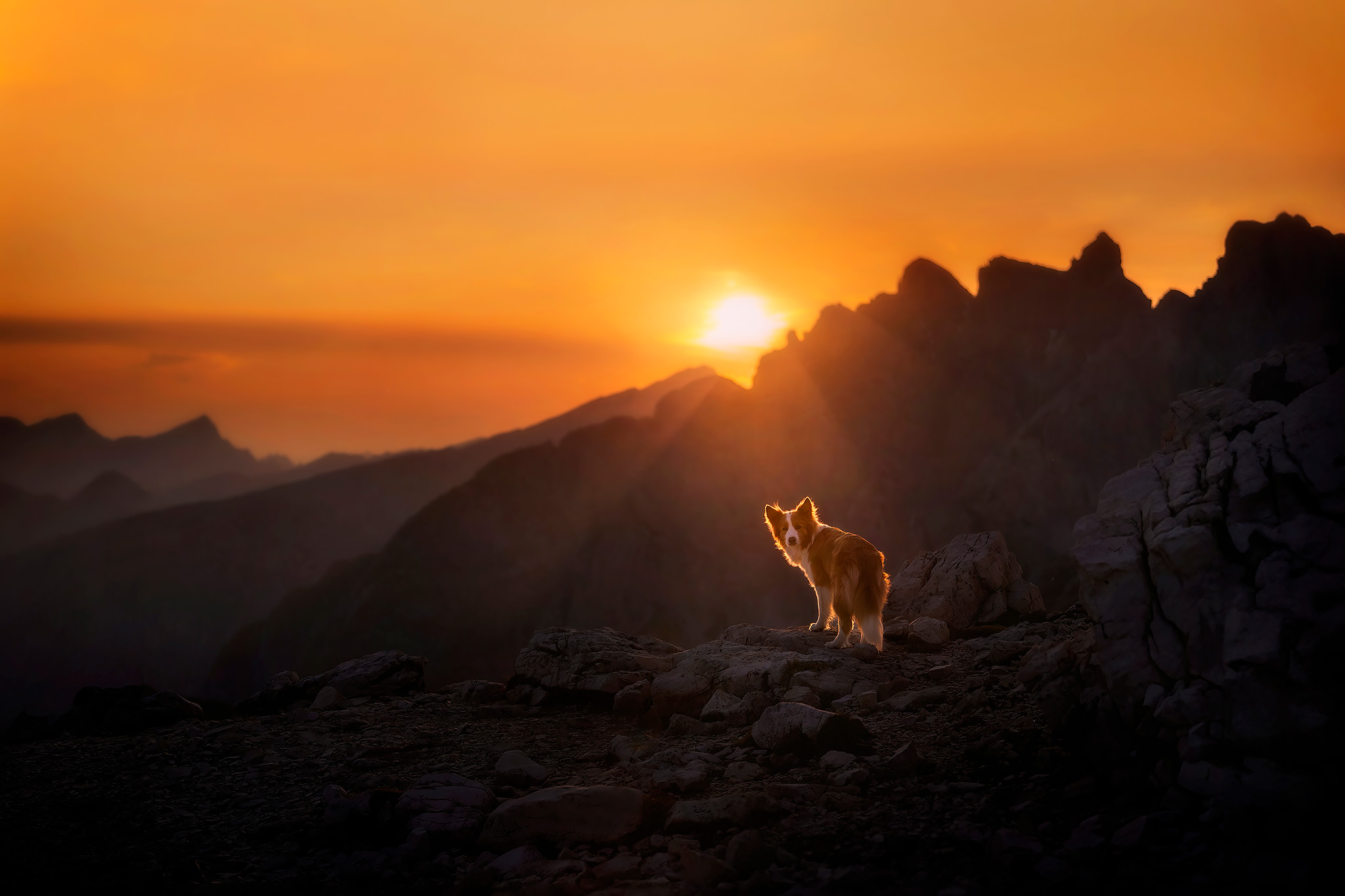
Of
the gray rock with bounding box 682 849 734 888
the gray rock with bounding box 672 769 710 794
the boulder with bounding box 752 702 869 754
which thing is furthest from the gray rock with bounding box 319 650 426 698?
the gray rock with bounding box 682 849 734 888

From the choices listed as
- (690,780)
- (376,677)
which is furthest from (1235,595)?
(376,677)

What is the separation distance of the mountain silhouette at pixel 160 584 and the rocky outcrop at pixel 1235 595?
112909 millimetres

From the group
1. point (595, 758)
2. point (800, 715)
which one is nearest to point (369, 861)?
point (595, 758)

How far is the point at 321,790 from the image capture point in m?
9.30

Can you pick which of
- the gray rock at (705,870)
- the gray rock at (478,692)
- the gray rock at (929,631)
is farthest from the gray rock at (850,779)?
the gray rock at (478,692)

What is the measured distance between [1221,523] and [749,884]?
5.45 meters

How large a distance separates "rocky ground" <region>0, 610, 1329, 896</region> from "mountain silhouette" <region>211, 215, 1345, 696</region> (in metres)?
71.7

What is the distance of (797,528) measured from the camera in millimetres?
14961

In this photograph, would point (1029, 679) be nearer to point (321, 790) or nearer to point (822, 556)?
point (822, 556)

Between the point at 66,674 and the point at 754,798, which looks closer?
the point at 754,798

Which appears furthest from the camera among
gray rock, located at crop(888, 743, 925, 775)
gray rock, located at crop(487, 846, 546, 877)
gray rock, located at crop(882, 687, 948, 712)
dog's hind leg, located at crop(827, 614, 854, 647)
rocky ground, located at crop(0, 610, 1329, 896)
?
dog's hind leg, located at crop(827, 614, 854, 647)

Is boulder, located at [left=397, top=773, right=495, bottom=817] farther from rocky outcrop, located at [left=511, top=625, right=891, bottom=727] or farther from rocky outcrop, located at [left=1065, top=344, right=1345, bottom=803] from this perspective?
rocky outcrop, located at [left=1065, top=344, right=1345, bottom=803]

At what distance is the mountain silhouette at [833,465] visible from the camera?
8381 cm

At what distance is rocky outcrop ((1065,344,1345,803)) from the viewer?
241 inches
